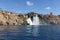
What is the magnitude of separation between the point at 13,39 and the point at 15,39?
0.67 m

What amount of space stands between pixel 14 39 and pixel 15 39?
1.10 feet

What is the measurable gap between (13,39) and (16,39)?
3.29ft

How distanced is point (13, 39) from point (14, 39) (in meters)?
0.33

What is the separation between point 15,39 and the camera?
Result: 62.7 metres

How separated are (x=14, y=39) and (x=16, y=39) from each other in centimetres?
67

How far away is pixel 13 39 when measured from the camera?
205 feet

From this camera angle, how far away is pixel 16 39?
2462 inches
